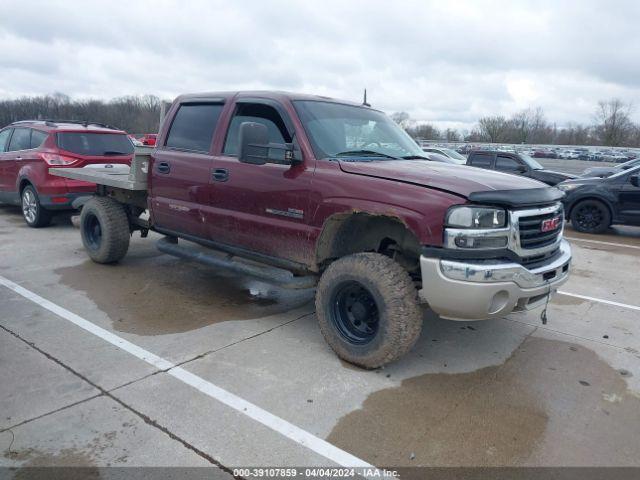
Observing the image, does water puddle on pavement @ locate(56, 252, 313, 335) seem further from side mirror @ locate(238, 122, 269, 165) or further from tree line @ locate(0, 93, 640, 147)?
tree line @ locate(0, 93, 640, 147)

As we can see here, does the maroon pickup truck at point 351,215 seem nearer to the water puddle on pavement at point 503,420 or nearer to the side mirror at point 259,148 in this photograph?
the side mirror at point 259,148

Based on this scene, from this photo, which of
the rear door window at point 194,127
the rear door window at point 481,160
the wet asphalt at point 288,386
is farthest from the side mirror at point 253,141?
the rear door window at point 481,160

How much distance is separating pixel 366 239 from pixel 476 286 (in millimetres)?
1161

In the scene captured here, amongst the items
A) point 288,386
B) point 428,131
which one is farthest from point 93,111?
point 288,386

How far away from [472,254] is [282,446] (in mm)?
1677

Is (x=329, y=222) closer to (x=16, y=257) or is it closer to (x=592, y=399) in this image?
(x=592, y=399)

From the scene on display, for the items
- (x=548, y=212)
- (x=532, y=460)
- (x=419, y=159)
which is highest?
(x=419, y=159)

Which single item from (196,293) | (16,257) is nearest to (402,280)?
(196,293)

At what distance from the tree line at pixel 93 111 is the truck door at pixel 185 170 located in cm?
4443

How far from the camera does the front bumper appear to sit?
3184 mm

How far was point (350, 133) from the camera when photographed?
4.38 m

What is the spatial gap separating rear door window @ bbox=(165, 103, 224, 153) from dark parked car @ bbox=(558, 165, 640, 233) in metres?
7.37

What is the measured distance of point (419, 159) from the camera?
452 centimetres

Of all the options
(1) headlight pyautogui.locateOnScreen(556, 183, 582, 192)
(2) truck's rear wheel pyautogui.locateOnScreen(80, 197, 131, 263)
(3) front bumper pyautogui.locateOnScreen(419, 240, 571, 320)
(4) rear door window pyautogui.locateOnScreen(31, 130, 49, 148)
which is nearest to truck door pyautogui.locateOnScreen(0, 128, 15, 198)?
(4) rear door window pyautogui.locateOnScreen(31, 130, 49, 148)
